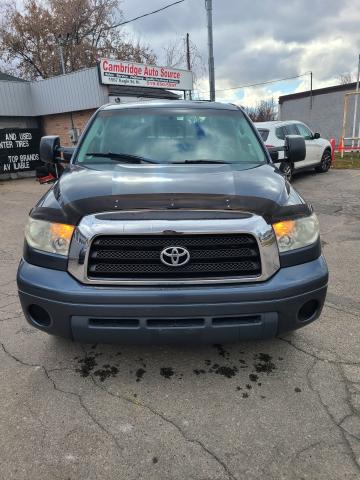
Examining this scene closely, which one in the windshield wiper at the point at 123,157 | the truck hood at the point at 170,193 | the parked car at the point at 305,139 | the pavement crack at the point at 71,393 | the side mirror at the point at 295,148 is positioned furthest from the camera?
the parked car at the point at 305,139

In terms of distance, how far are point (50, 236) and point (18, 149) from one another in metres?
16.8

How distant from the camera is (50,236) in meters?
2.43

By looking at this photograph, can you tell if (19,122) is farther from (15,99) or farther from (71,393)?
(71,393)

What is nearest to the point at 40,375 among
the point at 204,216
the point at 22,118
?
the point at 204,216

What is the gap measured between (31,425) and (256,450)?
1282 mm

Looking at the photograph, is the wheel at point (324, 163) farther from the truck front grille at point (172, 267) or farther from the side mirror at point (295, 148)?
the truck front grille at point (172, 267)

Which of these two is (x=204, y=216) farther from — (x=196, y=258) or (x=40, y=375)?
(x=40, y=375)

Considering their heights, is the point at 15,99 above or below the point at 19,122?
above

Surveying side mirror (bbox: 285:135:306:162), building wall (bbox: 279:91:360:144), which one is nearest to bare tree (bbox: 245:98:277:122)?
building wall (bbox: 279:91:360:144)

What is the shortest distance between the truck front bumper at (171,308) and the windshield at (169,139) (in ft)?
3.96

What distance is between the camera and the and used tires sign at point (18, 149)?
1697cm

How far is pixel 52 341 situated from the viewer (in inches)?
125

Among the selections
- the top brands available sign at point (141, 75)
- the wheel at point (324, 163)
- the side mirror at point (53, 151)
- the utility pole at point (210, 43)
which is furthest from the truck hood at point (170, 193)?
the top brands available sign at point (141, 75)

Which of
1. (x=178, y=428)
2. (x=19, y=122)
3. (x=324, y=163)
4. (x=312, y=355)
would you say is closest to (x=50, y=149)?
(x=178, y=428)
